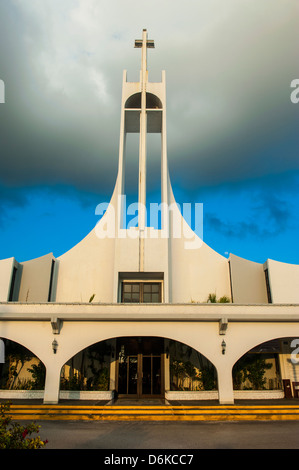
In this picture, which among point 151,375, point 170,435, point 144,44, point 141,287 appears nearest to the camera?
point 170,435

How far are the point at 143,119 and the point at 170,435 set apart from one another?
14583 millimetres

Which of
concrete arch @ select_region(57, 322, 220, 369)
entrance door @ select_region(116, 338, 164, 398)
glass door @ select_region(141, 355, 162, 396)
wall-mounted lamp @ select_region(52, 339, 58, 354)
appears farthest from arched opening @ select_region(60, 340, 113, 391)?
wall-mounted lamp @ select_region(52, 339, 58, 354)

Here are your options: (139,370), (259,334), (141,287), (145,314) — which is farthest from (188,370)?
(145,314)

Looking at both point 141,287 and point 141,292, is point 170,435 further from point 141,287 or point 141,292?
point 141,287

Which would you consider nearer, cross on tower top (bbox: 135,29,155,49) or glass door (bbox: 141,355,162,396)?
glass door (bbox: 141,355,162,396)

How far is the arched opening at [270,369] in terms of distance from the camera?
14.0 meters

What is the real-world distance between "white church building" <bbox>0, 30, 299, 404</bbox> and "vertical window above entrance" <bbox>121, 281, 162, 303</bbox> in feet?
0.15

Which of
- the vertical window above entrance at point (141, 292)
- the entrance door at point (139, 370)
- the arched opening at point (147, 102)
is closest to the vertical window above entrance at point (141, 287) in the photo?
the vertical window above entrance at point (141, 292)

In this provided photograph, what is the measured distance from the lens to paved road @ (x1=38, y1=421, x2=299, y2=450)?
7.22m

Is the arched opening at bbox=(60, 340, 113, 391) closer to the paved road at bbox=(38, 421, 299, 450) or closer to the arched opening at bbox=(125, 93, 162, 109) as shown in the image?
the paved road at bbox=(38, 421, 299, 450)

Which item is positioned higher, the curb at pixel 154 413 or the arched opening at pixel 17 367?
the arched opening at pixel 17 367

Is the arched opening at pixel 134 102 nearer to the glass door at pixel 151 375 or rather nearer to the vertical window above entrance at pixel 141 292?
the vertical window above entrance at pixel 141 292

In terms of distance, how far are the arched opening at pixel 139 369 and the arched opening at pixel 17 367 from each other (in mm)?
1371

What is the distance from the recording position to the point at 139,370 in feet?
46.7
